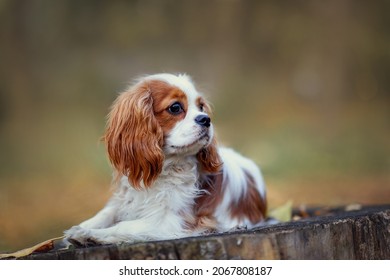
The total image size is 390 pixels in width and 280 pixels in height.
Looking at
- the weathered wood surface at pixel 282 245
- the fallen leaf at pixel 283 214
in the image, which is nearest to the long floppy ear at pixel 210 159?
the weathered wood surface at pixel 282 245

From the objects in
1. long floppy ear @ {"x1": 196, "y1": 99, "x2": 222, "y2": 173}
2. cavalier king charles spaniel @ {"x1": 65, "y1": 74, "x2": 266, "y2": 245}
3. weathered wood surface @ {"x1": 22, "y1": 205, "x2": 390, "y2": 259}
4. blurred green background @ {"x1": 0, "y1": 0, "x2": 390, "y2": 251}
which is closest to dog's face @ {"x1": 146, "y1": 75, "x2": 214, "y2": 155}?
cavalier king charles spaniel @ {"x1": 65, "y1": 74, "x2": 266, "y2": 245}

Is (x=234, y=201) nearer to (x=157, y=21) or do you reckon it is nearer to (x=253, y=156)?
(x=253, y=156)

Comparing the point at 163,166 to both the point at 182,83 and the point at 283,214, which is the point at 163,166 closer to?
the point at 182,83

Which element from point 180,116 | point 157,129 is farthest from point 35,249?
point 180,116

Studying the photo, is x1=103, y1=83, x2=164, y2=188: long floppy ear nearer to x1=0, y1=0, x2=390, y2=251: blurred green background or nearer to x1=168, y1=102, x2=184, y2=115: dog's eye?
x1=168, y1=102, x2=184, y2=115: dog's eye

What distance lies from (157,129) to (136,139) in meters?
0.13

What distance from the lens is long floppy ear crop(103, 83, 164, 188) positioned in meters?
3.24

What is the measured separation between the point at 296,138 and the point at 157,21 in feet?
8.17

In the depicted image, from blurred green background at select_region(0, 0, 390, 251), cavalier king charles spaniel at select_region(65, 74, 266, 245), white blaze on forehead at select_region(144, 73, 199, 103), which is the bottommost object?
cavalier king charles spaniel at select_region(65, 74, 266, 245)

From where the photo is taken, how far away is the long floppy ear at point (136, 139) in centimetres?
324

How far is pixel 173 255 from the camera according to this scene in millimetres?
2682

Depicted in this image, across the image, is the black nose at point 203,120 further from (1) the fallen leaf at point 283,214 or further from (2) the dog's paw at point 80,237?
(1) the fallen leaf at point 283,214

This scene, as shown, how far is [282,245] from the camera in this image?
2.83m
